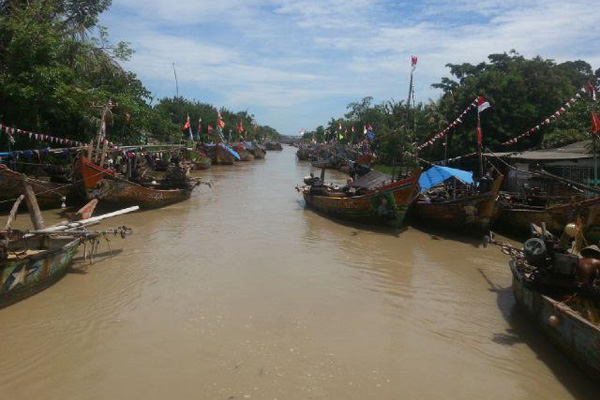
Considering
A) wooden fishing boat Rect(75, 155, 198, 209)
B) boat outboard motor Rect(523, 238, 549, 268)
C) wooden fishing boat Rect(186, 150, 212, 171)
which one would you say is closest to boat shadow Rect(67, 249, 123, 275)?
wooden fishing boat Rect(75, 155, 198, 209)

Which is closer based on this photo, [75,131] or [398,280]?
[398,280]

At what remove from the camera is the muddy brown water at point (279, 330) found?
5.43 m

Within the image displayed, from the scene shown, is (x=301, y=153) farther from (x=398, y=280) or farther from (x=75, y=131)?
(x=398, y=280)

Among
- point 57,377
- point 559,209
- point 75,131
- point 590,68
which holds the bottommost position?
point 57,377

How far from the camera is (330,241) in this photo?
1279 cm

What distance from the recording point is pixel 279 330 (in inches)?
269

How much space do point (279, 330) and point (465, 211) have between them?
7714 millimetres

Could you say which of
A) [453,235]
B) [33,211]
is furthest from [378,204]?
[33,211]

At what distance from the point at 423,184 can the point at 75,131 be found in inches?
556

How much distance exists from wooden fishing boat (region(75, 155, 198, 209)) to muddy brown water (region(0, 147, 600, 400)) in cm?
333

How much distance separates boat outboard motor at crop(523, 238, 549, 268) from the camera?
6480 millimetres

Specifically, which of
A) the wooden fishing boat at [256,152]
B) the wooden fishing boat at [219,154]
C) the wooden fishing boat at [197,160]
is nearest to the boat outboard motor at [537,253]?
the wooden fishing boat at [197,160]

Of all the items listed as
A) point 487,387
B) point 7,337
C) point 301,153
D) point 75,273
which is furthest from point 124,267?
point 301,153

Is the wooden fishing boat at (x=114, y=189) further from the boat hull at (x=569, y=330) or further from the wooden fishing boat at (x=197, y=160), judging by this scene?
the wooden fishing boat at (x=197, y=160)
